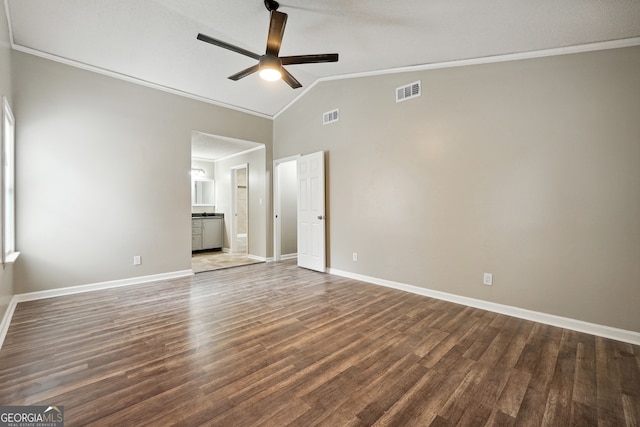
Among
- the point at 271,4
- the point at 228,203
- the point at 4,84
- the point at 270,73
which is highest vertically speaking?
the point at 271,4

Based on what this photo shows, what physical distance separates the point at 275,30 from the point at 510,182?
295 cm

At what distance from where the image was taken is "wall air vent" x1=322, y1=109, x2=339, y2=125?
16.0ft

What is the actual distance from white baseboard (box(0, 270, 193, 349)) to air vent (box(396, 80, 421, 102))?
4.46 meters

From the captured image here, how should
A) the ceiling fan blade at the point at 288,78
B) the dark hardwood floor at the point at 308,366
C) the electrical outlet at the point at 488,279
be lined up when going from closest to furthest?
the dark hardwood floor at the point at 308,366
the ceiling fan blade at the point at 288,78
the electrical outlet at the point at 488,279

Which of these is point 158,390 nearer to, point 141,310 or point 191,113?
point 141,310

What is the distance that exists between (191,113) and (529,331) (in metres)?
5.59

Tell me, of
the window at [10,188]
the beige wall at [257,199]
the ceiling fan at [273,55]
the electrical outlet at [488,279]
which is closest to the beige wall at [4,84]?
the window at [10,188]

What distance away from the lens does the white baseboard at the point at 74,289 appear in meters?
2.75

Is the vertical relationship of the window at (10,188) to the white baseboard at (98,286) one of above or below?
above

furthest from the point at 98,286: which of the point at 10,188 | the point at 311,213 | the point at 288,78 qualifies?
the point at 288,78

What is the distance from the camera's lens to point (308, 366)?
2062mm

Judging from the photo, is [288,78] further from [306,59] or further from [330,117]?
[330,117]

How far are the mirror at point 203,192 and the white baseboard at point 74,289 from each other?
3789 millimetres

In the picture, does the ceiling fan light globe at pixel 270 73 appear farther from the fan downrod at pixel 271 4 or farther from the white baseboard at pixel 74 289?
the white baseboard at pixel 74 289
